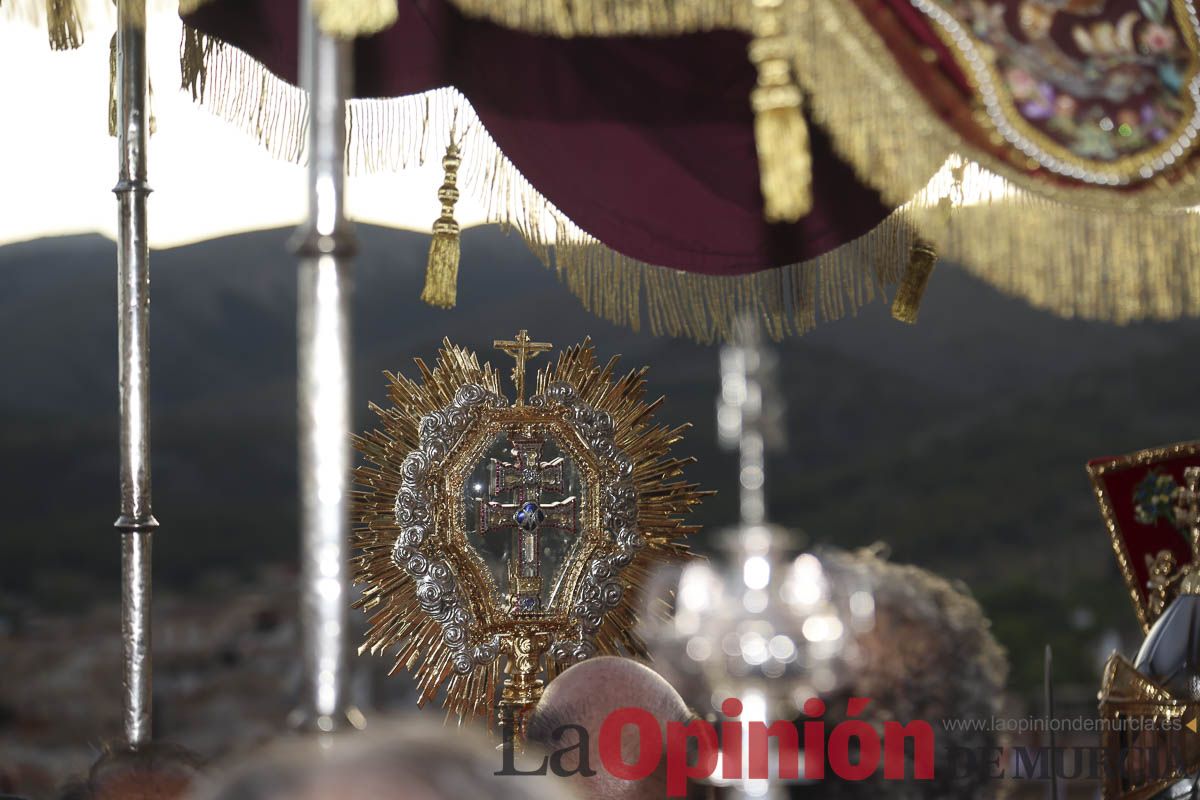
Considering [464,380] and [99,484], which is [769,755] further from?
[99,484]

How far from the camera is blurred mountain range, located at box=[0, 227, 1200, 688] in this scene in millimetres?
5949

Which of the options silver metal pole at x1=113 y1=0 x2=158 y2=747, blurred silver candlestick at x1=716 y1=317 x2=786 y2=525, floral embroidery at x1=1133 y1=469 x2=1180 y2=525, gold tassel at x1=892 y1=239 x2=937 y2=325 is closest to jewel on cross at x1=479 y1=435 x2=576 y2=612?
silver metal pole at x1=113 y1=0 x2=158 y2=747

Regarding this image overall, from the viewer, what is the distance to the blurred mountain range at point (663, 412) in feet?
19.5

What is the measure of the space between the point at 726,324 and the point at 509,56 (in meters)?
0.77

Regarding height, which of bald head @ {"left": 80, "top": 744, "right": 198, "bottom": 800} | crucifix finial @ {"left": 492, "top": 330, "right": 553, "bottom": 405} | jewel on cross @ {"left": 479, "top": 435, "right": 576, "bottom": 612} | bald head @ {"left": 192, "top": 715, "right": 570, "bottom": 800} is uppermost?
crucifix finial @ {"left": 492, "top": 330, "right": 553, "bottom": 405}

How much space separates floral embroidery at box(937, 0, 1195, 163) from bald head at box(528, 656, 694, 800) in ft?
3.59

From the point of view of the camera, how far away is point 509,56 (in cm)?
282

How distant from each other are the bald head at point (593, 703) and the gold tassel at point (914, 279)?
1.05 meters

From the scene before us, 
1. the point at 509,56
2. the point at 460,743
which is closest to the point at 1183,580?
the point at 509,56

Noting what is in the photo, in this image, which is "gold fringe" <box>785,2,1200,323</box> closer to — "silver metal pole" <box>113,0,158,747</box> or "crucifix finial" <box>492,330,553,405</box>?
"crucifix finial" <box>492,330,553,405</box>

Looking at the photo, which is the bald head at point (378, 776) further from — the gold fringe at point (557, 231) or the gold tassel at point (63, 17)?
the gold fringe at point (557, 231)

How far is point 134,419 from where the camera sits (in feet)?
8.79

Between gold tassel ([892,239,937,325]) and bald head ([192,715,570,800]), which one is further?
gold tassel ([892,239,937,325])

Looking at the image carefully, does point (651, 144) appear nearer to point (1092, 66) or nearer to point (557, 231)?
point (557, 231)
